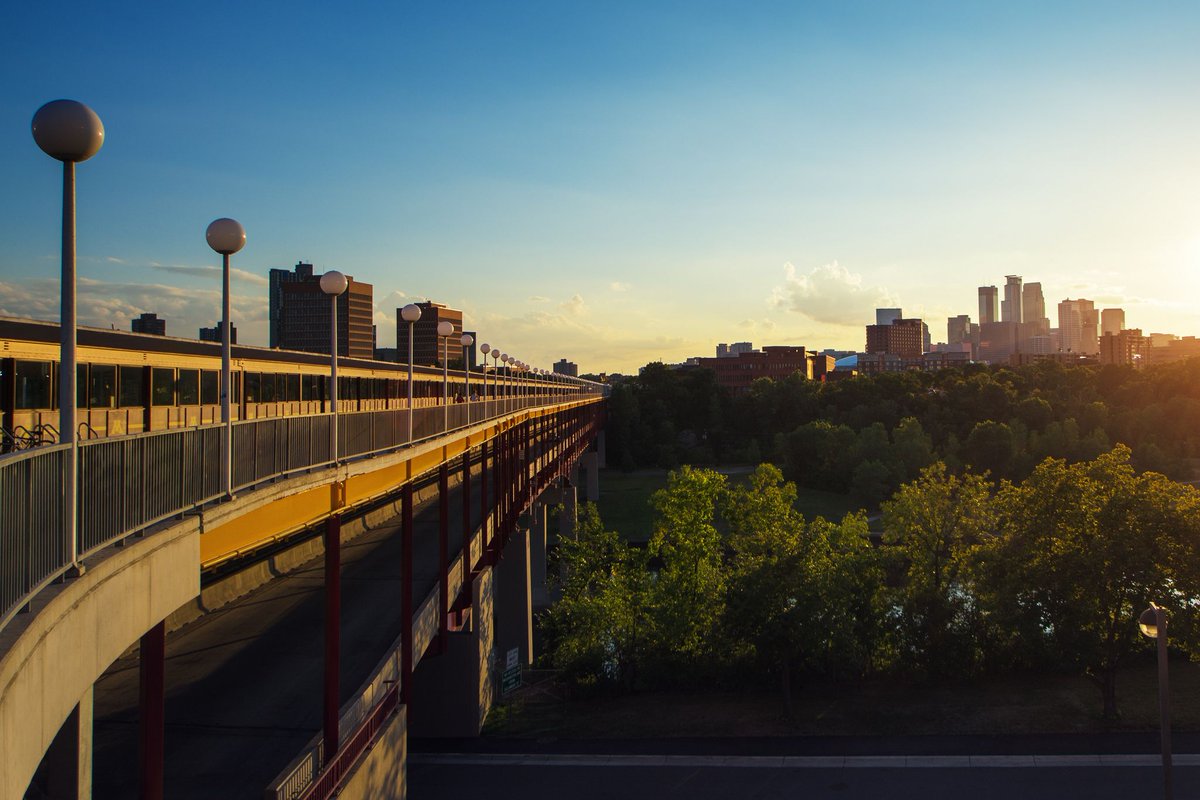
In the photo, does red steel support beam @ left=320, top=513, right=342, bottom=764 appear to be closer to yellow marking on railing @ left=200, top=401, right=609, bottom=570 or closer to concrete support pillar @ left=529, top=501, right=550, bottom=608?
yellow marking on railing @ left=200, top=401, right=609, bottom=570

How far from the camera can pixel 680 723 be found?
25188 mm

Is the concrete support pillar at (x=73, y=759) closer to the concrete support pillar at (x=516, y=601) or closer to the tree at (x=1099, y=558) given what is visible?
the tree at (x=1099, y=558)

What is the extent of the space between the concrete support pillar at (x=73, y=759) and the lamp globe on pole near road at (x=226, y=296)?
6.96 feet

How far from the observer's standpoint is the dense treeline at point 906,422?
2830 inches

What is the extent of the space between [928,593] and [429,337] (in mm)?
81551

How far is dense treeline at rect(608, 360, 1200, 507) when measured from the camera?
71875 mm

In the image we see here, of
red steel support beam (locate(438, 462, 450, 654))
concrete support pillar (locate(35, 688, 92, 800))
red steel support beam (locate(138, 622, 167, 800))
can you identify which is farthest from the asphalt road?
red steel support beam (locate(138, 622, 167, 800))

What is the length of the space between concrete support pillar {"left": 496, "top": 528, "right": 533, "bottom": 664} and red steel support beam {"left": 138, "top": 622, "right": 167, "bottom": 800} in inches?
1100

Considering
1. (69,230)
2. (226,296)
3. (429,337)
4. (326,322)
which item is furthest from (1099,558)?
(429,337)

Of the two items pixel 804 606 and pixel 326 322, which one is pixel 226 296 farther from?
pixel 326 322

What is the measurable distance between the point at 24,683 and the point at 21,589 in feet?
1.83

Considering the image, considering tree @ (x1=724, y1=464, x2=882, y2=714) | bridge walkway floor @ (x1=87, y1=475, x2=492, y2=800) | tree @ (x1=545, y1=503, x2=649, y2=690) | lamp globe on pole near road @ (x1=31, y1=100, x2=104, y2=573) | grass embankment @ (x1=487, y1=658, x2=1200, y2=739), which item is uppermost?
lamp globe on pole near road @ (x1=31, y1=100, x2=104, y2=573)

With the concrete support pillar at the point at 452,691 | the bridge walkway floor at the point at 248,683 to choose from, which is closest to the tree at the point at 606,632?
the concrete support pillar at the point at 452,691

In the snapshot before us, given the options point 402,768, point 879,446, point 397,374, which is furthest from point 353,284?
point 402,768
